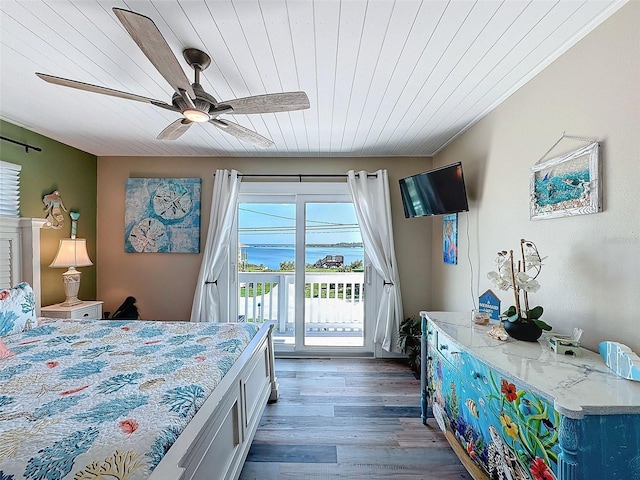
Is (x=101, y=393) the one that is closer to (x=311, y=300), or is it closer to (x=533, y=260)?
(x=533, y=260)

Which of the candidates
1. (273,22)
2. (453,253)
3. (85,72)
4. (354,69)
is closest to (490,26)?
(354,69)

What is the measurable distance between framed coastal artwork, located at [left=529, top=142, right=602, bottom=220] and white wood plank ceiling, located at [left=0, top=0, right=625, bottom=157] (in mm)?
586

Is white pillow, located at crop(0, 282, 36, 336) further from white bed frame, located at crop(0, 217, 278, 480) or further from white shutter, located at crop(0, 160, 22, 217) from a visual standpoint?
white shutter, located at crop(0, 160, 22, 217)

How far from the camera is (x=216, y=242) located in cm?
358

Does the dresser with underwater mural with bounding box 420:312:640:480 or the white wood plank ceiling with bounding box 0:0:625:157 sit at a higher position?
the white wood plank ceiling with bounding box 0:0:625:157

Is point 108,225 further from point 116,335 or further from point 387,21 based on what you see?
point 387,21

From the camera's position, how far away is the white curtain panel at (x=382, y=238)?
3.58 metres

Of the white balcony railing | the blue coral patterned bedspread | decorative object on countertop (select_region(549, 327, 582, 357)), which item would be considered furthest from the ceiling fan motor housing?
the white balcony railing

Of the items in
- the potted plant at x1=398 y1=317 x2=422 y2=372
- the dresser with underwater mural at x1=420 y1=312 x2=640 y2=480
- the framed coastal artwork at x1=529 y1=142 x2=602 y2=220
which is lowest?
the potted plant at x1=398 y1=317 x2=422 y2=372

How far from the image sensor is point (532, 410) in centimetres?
121

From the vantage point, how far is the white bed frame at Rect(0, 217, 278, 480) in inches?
44.1

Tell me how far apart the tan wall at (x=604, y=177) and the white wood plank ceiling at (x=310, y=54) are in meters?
0.14

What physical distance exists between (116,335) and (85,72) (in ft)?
5.77

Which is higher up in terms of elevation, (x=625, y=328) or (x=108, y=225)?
(x=108, y=225)
